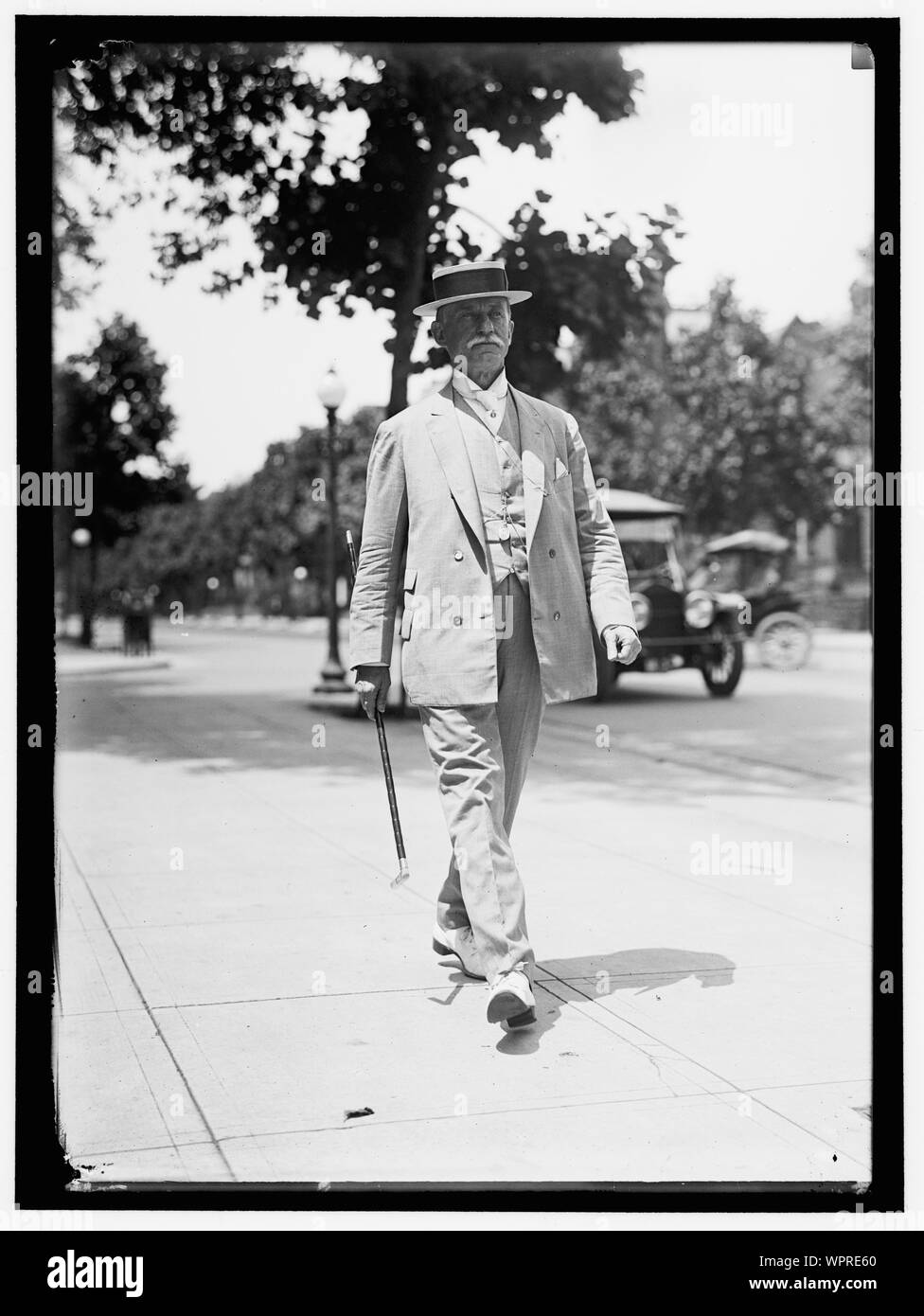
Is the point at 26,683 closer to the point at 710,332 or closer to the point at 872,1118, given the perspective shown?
the point at 872,1118

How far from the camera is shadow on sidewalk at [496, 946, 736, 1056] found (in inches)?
170

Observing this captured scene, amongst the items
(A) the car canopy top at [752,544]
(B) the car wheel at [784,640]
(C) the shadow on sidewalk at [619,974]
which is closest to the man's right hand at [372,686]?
(C) the shadow on sidewalk at [619,974]

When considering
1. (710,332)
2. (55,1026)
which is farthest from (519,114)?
(710,332)

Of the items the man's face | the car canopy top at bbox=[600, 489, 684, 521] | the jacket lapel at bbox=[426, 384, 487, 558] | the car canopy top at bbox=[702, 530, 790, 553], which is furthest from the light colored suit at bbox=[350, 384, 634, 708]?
the car canopy top at bbox=[702, 530, 790, 553]

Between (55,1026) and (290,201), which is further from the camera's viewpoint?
(290,201)

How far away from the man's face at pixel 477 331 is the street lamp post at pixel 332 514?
29.0 feet

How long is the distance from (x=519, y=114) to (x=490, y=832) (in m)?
3.51

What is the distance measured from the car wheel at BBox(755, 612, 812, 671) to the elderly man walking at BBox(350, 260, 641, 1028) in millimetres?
15843

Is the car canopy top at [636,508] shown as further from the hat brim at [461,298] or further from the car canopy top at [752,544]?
the hat brim at [461,298]

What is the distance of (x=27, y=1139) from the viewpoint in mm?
3330

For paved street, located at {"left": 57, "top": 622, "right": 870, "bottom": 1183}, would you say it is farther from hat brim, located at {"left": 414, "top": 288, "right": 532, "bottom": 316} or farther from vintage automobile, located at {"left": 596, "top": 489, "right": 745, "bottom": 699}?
vintage automobile, located at {"left": 596, "top": 489, "right": 745, "bottom": 699}

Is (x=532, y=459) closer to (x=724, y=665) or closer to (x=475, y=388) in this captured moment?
(x=475, y=388)

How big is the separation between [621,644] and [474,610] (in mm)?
434
